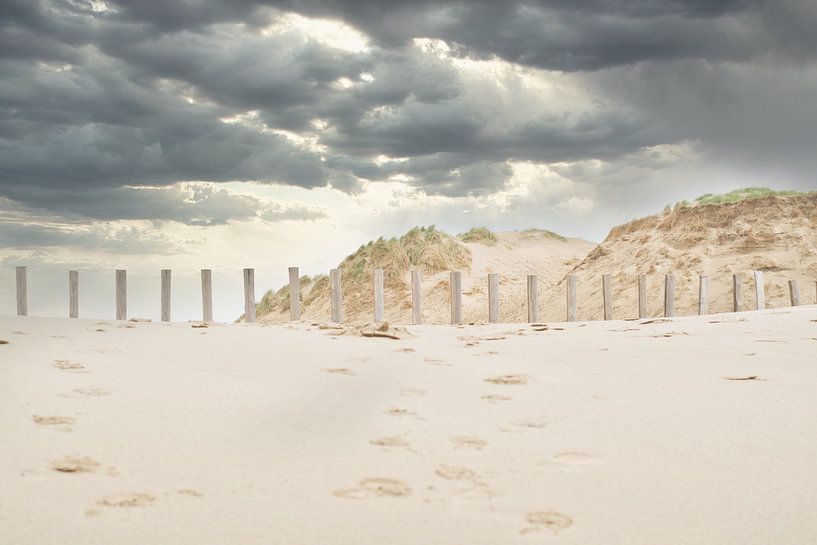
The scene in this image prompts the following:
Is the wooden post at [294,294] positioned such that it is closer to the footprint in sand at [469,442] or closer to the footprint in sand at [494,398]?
the footprint in sand at [494,398]

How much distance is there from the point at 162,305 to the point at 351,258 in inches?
338

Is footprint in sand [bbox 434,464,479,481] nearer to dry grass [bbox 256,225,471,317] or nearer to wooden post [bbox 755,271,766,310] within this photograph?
wooden post [bbox 755,271,766,310]

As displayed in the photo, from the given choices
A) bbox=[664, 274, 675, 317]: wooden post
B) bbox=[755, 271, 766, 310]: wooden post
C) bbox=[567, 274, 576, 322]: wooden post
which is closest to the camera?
bbox=[567, 274, 576, 322]: wooden post

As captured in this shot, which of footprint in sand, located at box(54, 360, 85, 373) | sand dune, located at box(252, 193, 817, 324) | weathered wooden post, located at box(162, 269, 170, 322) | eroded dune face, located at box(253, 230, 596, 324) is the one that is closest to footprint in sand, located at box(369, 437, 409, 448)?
footprint in sand, located at box(54, 360, 85, 373)

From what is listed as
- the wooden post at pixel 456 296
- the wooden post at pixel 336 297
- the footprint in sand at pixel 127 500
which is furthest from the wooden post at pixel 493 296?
the footprint in sand at pixel 127 500

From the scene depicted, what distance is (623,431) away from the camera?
112 inches

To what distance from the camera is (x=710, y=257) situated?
51.1 feet

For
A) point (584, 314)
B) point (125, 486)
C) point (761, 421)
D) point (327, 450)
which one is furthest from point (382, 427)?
point (584, 314)

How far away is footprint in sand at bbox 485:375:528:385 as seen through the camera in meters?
3.64

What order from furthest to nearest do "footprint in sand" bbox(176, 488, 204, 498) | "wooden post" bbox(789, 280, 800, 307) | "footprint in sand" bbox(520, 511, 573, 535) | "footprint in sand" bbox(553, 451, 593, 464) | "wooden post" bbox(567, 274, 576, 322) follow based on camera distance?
"wooden post" bbox(789, 280, 800, 307) → "wooden post" bbox(567, 274, 576, 322) → "footprint in sand" bbox(553, 451, 593, 464) → "footprint in sand" bbox(176, 488, 204, 498) → "footprint in sand" bbox(520, 511, 573, 535)

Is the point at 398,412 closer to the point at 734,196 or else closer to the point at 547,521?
the point at 547,521

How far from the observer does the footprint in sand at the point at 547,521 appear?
6.63 feet

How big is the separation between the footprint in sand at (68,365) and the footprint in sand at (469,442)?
2.16m

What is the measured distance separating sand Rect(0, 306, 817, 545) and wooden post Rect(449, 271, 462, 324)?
767 cm
